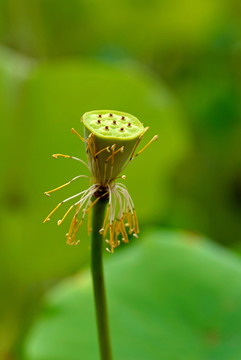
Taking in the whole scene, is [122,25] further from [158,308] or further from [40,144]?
[158,308]

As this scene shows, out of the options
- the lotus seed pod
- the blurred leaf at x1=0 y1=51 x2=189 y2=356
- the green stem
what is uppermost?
the blurred leaf at x1=0 y1=51 x2=189 y2=356

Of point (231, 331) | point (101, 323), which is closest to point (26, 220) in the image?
point (231, 331)

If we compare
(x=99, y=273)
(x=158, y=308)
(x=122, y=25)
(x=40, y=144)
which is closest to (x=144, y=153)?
(x=40, y=144)

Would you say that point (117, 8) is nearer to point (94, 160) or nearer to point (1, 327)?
point (1, 327)

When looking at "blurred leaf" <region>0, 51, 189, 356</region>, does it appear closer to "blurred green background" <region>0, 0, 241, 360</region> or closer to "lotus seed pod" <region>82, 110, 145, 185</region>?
"blurred green background" <region>0, 0, 241, 360</region>

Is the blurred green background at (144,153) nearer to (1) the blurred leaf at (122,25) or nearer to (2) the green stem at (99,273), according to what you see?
(1) the blurred leaf at (122,25)

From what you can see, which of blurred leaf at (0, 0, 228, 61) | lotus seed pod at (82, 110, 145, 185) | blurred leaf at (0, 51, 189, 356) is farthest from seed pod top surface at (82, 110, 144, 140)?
blurred leaf at (0, 0, 228, 61)

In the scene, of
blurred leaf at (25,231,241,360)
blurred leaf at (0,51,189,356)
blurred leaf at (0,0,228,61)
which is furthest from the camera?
blurred leaf at (0,0,228,61)
